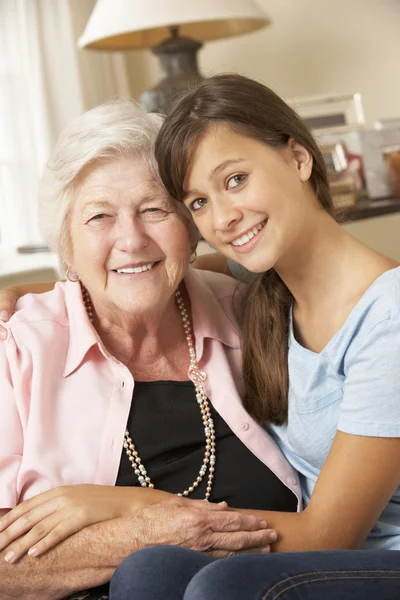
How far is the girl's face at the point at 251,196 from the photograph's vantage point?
1.43 metres

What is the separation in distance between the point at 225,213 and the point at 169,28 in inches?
81.3

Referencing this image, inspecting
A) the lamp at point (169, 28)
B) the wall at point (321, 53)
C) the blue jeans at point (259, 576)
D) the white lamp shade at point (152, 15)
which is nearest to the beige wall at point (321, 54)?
the wall at point (321, 53)

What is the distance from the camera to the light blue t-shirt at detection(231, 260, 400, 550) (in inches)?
51.6

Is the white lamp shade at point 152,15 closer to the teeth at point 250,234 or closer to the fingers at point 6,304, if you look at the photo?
the fingers at point 6,304

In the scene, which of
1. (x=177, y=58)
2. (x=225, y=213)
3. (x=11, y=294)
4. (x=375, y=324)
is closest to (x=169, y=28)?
(x=177, y=58)

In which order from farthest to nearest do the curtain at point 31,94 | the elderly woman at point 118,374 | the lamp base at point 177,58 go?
the curtain at point 31,94 < the lamp base at point 177,58 < the elderly woman at point 118,374

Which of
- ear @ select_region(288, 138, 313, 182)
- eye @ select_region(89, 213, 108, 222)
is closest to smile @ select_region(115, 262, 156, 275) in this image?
eye @ select_region(89, 213, 108, 222)

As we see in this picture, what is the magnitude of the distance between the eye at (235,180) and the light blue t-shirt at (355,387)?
11.0 inches

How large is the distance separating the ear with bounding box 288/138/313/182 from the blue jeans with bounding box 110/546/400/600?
64cm

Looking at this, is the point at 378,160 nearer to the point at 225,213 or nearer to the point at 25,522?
the point at 225,213

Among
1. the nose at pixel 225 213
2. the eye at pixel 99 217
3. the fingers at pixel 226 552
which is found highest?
the nose at pixel 225 213

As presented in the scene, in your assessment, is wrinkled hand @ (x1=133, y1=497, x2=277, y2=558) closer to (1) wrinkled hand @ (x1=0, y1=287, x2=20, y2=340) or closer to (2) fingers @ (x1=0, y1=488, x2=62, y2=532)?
(2) fingers @ (x1=0, y1=488, x2=62, y2=532)

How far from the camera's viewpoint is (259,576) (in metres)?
1.12

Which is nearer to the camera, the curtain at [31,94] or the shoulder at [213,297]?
the shoulder at [213,297]
